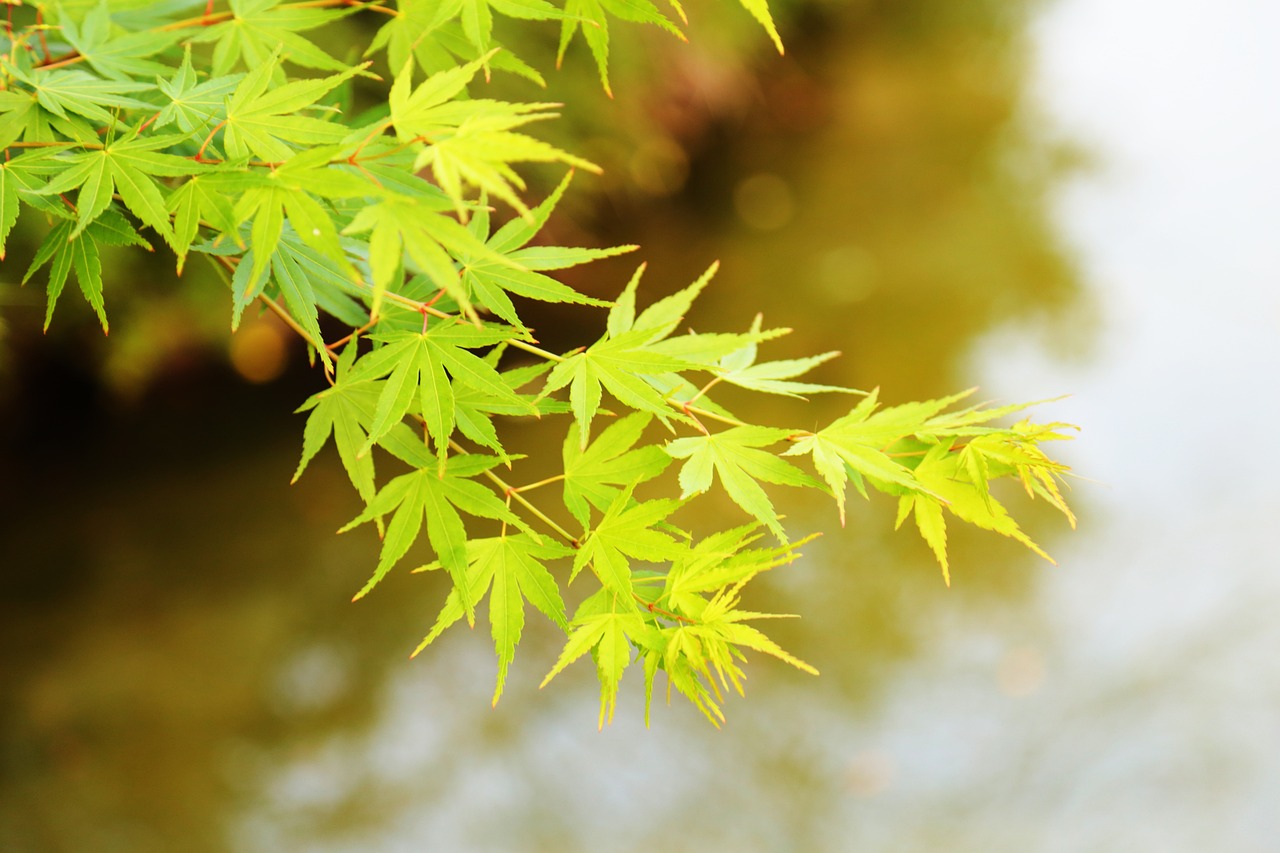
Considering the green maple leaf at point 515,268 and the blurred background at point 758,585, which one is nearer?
the green maple leaf at point 515,268

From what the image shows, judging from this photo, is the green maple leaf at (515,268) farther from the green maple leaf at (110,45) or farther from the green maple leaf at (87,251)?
the green maple leaf at (110,45)

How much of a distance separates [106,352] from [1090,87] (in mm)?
3396

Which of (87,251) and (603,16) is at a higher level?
(603,16)

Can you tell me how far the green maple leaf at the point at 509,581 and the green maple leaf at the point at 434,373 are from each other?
10 centimetres

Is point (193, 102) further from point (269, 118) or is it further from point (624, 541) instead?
point (624, 541)

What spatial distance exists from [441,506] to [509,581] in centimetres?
7

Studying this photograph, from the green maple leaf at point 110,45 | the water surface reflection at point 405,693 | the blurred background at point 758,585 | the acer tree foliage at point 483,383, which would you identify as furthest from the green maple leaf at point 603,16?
the water surface reflection at point 405,693

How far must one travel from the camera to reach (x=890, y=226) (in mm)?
2814

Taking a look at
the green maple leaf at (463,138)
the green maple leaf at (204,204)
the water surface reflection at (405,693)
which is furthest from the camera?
the water surface reflection at (405,693)

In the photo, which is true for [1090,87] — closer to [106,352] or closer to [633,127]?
[633,127]

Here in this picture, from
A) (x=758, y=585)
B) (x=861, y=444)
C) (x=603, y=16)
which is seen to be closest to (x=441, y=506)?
(x=861, y=444)

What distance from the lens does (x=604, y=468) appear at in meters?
0.62

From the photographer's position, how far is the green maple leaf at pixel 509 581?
60 centimetres

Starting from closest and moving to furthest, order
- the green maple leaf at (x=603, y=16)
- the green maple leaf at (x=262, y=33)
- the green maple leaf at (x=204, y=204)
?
the green maple leaf at (x=204, y=204)
the green maple leaf at (x=603, y=16)
the green maple leaf at (x=262, y=33)
